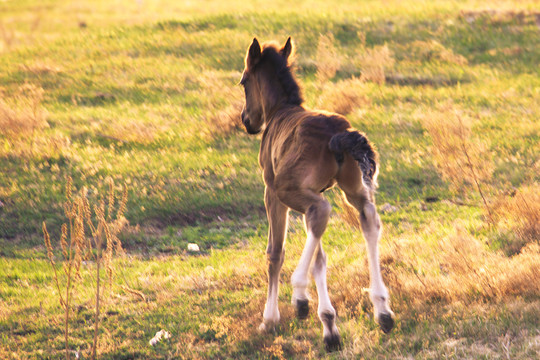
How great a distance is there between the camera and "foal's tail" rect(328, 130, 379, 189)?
5.03 m

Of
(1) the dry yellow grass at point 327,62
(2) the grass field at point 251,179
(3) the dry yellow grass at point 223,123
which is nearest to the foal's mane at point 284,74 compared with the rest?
(2) the grass field at point 251,179

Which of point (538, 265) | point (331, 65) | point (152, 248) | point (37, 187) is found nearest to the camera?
point (538, 265)

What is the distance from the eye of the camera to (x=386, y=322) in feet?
17.3

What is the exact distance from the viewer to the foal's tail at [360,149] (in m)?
5.03

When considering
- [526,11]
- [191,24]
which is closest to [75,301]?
[191,24]

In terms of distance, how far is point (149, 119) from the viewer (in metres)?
13.2

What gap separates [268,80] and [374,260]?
7.75 feet

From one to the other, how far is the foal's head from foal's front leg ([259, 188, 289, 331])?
1177 millimetres

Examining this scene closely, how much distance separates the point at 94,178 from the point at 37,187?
0.87 metres

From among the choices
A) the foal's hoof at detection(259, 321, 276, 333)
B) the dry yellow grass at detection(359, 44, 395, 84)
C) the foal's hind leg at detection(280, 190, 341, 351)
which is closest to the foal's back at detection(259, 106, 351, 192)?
the foal's hind leg at detection(280, 190, 341, 351)

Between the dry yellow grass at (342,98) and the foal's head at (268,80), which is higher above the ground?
the foal's head at (268,80)

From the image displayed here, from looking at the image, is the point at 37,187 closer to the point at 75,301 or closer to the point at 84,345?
the point at 75,301

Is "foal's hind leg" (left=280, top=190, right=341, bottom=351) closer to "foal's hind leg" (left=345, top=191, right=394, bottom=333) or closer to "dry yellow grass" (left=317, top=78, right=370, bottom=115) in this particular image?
"foal's hind leg" (left=345, top=191, right=394, bottom=333)

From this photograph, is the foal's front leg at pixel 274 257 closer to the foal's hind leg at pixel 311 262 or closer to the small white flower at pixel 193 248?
the foal's hind leg at pixel 311 262
